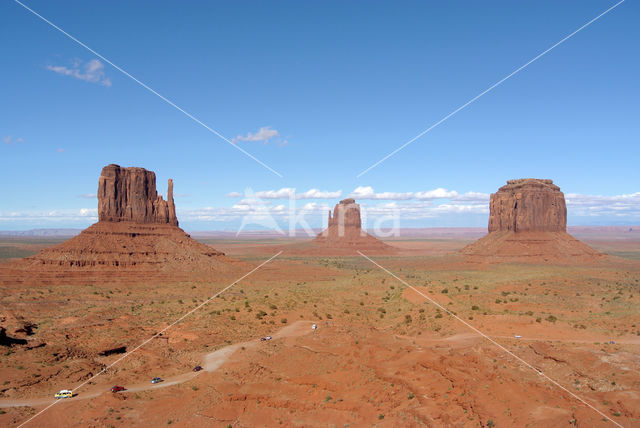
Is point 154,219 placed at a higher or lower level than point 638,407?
higher

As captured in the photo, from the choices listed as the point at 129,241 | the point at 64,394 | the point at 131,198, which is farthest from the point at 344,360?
the point at 131,198

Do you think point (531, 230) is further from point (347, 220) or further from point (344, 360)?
point (344, 360)

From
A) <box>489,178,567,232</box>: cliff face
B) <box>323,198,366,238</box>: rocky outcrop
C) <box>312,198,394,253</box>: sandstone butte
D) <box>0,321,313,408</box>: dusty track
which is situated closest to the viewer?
<box>0,321,313,408</box>: dusty track

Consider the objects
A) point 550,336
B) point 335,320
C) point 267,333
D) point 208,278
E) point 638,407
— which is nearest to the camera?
point 638,407

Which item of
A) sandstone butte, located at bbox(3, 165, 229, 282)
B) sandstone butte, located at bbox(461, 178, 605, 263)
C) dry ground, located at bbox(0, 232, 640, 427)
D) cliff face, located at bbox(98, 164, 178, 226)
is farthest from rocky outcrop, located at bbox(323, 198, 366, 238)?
dry ground, located at bbox(0, 232, 640, 427)

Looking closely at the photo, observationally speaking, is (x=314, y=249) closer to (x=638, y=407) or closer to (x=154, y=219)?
(x=154, y=219)

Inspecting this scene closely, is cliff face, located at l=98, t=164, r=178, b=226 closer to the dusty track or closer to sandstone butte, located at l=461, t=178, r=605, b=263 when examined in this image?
the dusty track

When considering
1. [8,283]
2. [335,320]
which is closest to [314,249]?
[8,283]

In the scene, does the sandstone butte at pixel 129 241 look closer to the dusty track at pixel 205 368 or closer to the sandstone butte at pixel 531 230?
the dusty track at pixel 205 368
